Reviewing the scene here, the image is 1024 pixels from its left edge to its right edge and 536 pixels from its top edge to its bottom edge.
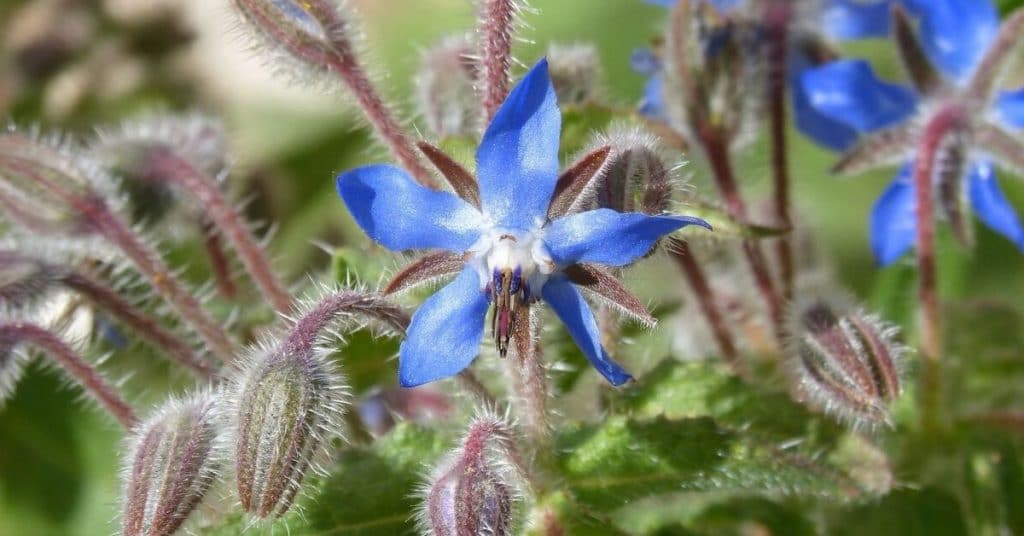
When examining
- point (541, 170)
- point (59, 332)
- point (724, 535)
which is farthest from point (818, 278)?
point (59, 332)

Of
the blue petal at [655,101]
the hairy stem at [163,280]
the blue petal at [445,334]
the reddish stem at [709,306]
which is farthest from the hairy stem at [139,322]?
the blue petal at [655,101]

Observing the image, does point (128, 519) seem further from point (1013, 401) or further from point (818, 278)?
point (1013, 401)

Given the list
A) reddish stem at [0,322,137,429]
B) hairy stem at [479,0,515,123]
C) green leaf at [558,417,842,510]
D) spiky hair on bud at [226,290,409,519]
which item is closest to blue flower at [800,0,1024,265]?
green leaf at [558,417,842,510]

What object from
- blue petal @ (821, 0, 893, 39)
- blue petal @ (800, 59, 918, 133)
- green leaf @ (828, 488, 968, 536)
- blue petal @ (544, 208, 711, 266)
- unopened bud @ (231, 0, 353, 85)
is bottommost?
green leaf @ (828, 488, 968, 536)

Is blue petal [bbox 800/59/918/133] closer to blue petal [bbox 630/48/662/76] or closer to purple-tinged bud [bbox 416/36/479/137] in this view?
blue petal [bbox 630/48/662/76]

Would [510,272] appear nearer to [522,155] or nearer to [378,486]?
[522,155]
